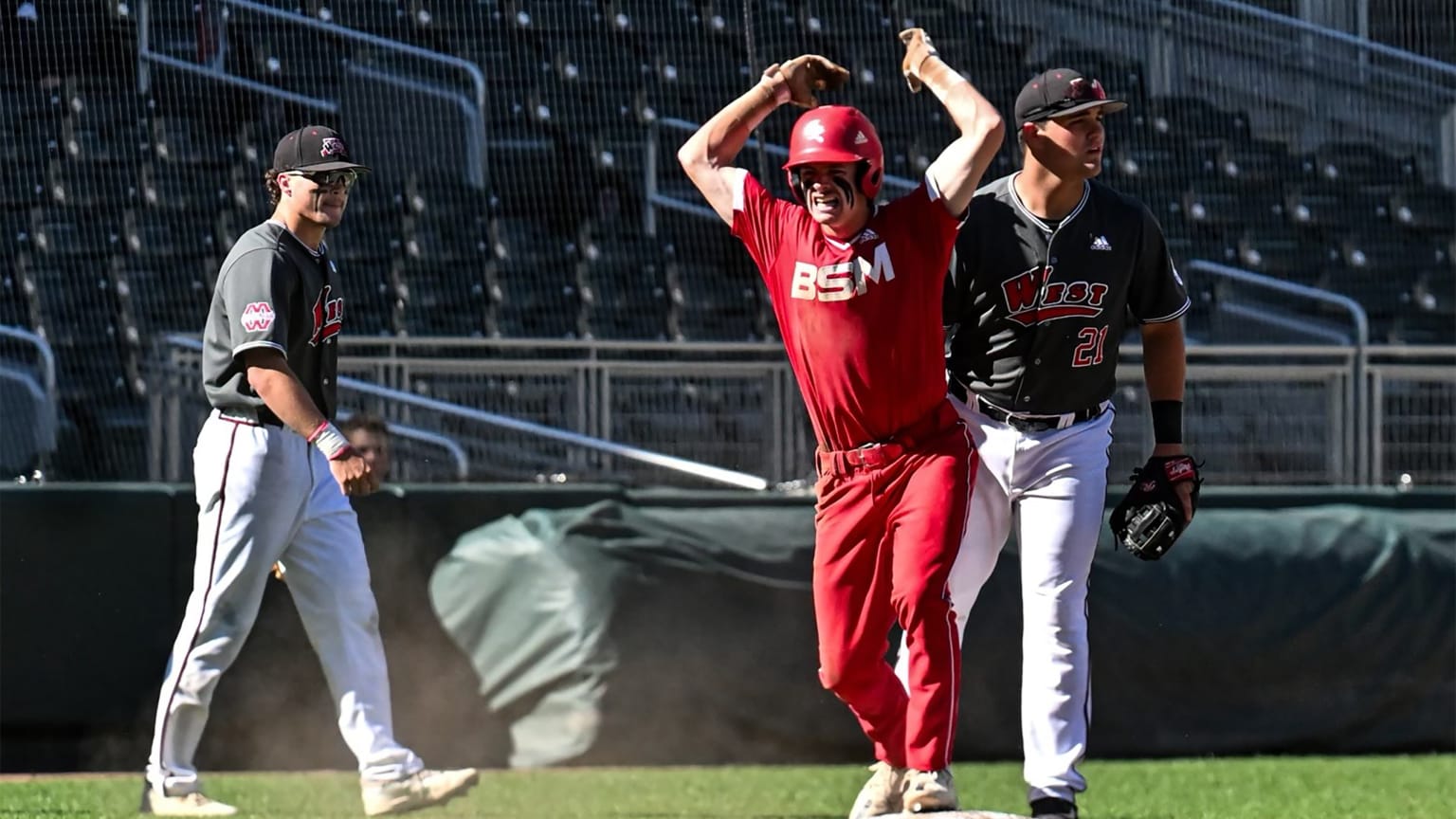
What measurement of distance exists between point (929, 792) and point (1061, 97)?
1702 mm

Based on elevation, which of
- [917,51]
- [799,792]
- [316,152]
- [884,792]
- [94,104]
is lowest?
[799,792]

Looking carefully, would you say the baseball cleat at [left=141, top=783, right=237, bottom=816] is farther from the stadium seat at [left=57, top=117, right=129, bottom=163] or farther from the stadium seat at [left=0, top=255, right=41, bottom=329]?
the stadium seat at [left=57, top=117, right=129, bottom=163]

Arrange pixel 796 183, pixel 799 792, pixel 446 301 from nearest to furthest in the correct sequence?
pixel 796 183 → pixel 799 792 → pixel 446 301

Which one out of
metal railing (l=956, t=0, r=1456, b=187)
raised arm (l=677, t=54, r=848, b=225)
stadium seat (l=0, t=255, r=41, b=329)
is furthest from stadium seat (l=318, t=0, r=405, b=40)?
raised arm (l=677, t=54, r=848, b=225)

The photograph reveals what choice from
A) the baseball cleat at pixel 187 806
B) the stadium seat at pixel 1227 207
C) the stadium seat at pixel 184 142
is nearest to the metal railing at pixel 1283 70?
the stadium seat at pixel 1227 207

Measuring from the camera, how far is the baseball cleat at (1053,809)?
457cm

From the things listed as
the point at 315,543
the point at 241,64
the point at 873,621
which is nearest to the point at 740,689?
the point at 315,543

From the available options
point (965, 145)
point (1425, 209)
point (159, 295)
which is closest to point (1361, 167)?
point (1425, 209)

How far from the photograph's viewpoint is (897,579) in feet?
14.4

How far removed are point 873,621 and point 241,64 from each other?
3618mm

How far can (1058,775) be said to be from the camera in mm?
4605

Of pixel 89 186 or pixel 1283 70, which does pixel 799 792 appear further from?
pixel 1283 70

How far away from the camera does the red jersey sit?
438 centimetres

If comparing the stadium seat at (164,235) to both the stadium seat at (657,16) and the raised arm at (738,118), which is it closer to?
the stadium seat at (657,16)
